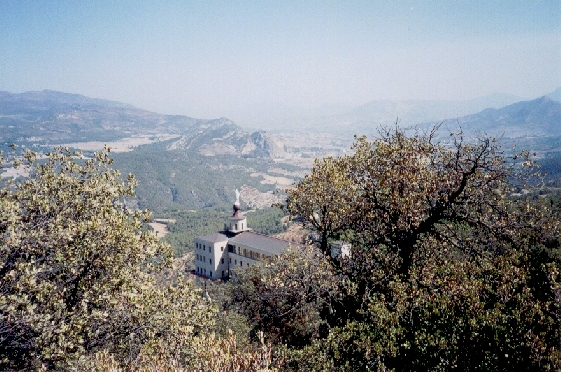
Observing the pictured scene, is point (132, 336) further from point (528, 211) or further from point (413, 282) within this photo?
point (528, 211)

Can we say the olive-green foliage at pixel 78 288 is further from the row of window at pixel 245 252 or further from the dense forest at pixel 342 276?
the row of window at pixel 245 252

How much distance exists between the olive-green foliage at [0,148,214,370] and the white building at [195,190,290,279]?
55.2 meters

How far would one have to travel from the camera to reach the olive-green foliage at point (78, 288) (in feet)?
34.6

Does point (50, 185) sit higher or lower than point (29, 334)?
higher

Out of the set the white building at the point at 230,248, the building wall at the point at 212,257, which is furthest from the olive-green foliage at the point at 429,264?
the building wall at the point at 212,257

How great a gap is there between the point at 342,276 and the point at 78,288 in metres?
9.62

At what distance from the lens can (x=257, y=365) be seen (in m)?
9.35

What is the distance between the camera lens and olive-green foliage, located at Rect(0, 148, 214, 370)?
416 inches

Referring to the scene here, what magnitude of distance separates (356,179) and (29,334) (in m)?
12.7

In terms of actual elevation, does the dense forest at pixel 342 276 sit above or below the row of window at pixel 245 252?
above

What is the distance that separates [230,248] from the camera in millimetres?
76125

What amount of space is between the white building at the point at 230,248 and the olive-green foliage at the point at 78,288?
5525 centimetres

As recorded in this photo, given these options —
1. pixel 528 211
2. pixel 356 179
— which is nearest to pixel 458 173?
pixel 528 211

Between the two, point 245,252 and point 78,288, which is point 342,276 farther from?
point 245,252
